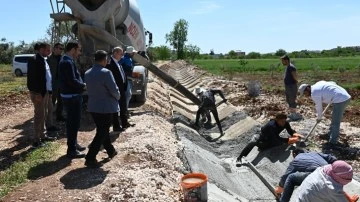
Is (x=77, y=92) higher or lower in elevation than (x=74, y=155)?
higher

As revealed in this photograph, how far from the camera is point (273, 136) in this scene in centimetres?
867

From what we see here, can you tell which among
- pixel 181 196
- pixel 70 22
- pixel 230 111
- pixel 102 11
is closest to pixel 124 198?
pixel 181 196

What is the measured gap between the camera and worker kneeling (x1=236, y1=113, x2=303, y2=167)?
27.3ft

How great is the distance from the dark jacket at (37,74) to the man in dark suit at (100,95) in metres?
1.50

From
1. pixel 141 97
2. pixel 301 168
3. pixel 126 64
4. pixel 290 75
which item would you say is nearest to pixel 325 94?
pixel 290 75

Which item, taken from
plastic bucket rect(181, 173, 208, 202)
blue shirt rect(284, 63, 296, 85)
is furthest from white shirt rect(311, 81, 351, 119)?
A: plastic bucket rect(181, 173, 208, 202)

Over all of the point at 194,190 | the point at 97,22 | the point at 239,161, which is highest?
the point at 97,22

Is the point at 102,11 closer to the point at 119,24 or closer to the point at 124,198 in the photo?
the point at 119,24

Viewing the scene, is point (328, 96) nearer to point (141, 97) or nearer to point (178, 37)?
point (141, 97)

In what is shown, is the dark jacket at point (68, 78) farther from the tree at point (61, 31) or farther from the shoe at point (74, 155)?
the tree at point (61, 31)

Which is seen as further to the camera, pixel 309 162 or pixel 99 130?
pixel 99 130

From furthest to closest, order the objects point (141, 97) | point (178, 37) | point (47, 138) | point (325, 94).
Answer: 1. point (178, 37)
2. point (141, 97)
3. point (325, 94)
4. point (47, 138)

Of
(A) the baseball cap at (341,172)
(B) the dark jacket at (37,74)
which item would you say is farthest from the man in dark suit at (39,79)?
(A) the baseball cap at (341,172)

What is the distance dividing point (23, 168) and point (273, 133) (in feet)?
16.4
